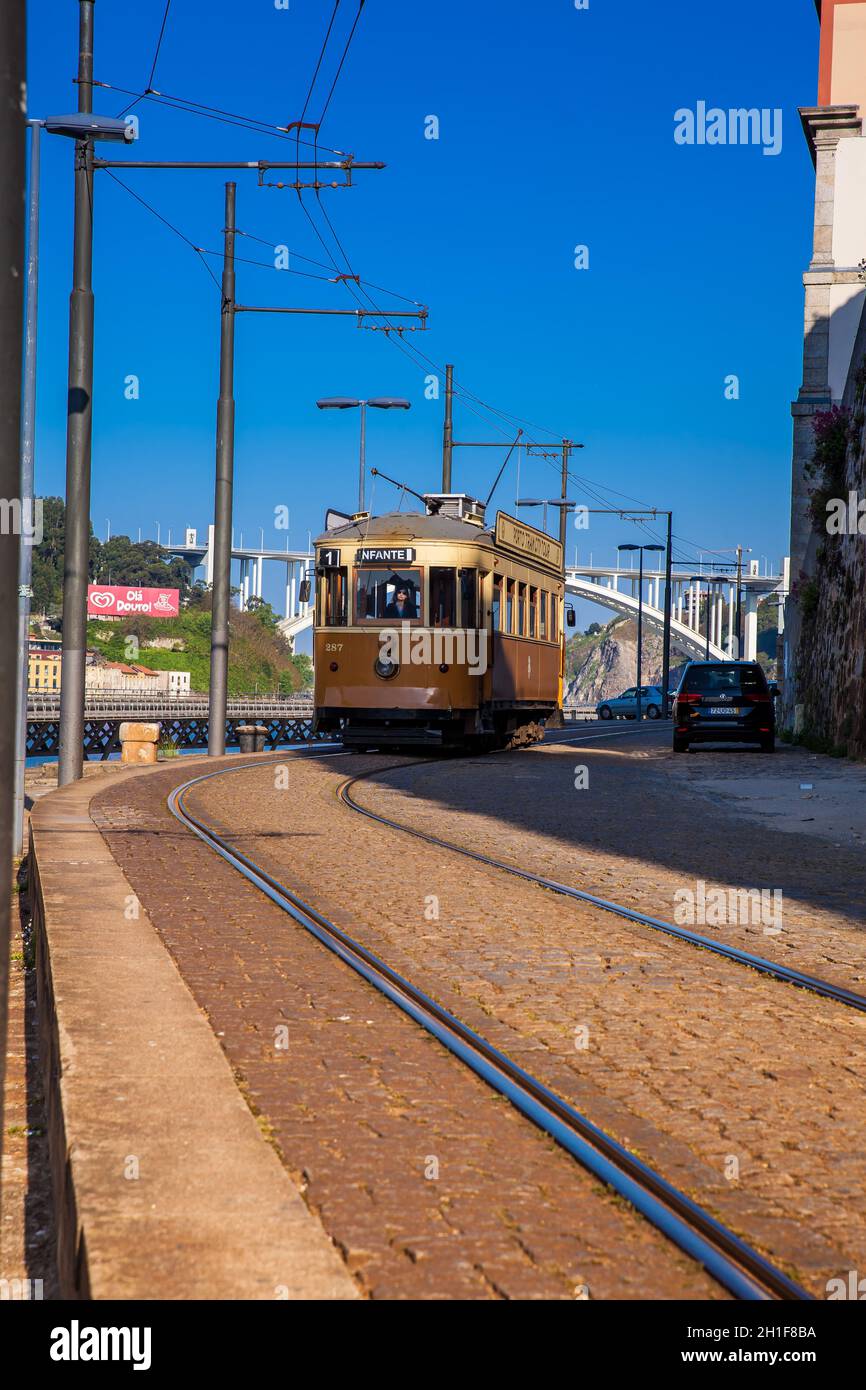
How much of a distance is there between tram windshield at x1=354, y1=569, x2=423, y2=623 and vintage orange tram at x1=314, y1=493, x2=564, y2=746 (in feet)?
0.05

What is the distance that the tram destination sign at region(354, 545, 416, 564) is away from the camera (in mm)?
23562

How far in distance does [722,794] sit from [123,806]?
23.0 ft

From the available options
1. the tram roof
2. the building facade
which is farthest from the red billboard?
the tram roof

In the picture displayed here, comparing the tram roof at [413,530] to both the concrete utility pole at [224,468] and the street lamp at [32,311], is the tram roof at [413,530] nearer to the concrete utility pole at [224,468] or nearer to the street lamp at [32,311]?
the concrete utility pole at [224,468]

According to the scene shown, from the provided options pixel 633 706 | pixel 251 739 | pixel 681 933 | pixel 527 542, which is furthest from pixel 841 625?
pixel 633 706

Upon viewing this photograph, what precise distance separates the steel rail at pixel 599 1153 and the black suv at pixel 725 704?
65.1ft

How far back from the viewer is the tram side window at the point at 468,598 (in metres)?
23.6

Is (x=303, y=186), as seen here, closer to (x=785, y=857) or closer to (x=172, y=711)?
(x=785, y=857)

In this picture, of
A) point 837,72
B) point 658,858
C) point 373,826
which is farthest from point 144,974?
point 837,72

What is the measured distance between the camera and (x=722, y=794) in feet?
60.4

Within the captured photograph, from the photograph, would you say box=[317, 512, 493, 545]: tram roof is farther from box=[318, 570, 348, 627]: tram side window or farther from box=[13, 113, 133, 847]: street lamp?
box=[13, 113, 133, 847]: street lamp

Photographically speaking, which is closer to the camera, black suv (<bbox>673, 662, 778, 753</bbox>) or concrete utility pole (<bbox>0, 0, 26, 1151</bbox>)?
concrete utility pole (<bbox>0, 0, 26, 1151</bbox>)

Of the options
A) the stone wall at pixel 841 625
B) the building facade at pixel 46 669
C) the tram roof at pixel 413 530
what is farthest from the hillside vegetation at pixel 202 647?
the tram roof at pixel 413 530

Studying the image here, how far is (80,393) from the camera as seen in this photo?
17531 mm
